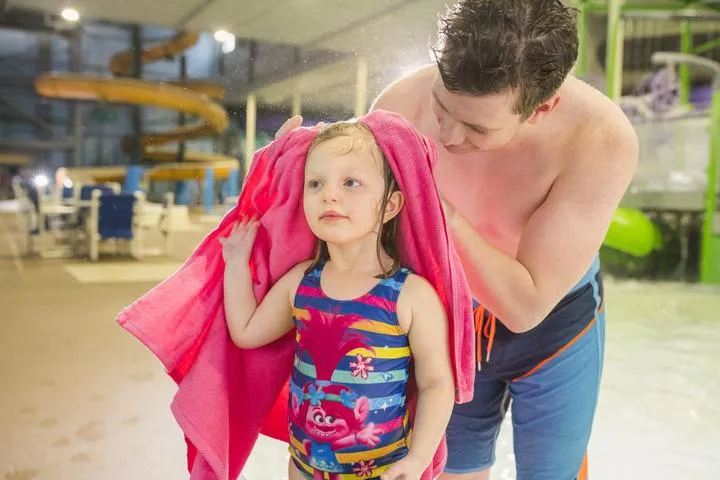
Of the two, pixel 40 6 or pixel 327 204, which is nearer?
pixel 327 204

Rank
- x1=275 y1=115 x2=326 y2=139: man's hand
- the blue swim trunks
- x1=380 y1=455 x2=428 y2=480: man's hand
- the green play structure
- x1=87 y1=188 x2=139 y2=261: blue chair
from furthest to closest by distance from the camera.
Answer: x1=87 y1=188 x2=139 y2=261: blue chair
the green play structure
the blue swim trunks
x1=275 y1=115 x2=326 y2=139: man's hand
x1=380 y1=455 x2=428 y2=480: man's hand

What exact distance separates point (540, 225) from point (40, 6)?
2.72 metres

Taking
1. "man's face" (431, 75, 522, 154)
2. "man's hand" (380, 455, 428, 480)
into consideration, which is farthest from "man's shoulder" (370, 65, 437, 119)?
"man's hand" (380, 455, 428, 480)

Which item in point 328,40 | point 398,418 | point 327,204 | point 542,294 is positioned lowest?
point 398,418

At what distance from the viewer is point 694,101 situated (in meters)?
7.13

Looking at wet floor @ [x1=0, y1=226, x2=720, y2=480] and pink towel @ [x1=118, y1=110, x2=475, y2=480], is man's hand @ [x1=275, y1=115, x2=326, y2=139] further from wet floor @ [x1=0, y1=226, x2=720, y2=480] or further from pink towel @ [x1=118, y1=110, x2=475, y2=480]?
wet floor @ [x1=0, y1=226, x2=720, y2=480]

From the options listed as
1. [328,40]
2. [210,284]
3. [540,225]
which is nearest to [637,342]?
[328,40]

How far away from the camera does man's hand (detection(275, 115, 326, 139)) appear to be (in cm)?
76

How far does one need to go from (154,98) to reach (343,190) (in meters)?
4.44

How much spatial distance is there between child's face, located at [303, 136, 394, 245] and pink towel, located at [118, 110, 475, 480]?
0.03 metres

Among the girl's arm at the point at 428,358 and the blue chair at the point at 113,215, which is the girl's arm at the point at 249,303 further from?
the blue chair at the point at 113,215

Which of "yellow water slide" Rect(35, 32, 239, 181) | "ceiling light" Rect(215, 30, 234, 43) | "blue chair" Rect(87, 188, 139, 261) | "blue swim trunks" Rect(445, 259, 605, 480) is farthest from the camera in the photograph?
"blue chair" Rect(87, 188, 139, 261)

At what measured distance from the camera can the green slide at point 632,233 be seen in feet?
13.6

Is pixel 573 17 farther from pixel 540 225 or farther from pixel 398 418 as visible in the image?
pixel 398 418
